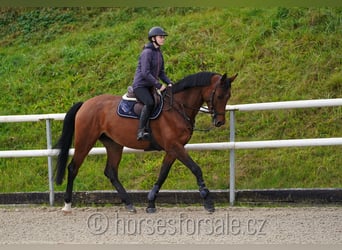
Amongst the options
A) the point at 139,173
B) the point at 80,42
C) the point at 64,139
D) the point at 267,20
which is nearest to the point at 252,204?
the point at 139,173

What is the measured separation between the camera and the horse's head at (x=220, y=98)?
6598 millimetres

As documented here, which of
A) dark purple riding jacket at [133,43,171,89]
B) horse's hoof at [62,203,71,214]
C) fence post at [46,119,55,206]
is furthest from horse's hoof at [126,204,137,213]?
dark purple riding jacket at [133,43,171,89]

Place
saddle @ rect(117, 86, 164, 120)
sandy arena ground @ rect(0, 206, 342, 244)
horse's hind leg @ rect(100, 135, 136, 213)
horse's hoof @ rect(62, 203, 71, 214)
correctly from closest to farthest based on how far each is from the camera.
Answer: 1. sandy arena ground @ rect(0, 206, 342, 244)
2. saddle @ rect(117, 86, 164, 120)
3. horse's hoof @ rect(62, 203, 71, 214)
4. horse's hind leg @ rect(100, 135, 136, 213)

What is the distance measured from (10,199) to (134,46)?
16.3 ft

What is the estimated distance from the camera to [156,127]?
271 inches

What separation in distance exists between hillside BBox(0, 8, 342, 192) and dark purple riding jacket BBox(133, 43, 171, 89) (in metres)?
1.82

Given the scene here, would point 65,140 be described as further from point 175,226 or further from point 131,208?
point 175,226

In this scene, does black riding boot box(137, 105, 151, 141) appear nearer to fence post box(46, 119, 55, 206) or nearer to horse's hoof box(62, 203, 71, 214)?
horse's hoof box(62, 203, 71, 214)

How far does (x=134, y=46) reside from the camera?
11695mm

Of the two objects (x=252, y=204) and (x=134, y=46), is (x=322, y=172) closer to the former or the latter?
(x=252, y=204)

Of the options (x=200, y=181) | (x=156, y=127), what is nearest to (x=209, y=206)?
(x=200, y=181)

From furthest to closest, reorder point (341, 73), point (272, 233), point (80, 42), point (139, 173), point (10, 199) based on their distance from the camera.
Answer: point (80, 42) → point (341, 73) → point (139, 173) → point (10, 199) → point (272, 233)

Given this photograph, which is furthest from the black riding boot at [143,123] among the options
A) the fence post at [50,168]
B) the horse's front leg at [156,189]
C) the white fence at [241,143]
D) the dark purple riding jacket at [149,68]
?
the fence post at [50,168]

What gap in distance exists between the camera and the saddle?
6.83 metres
